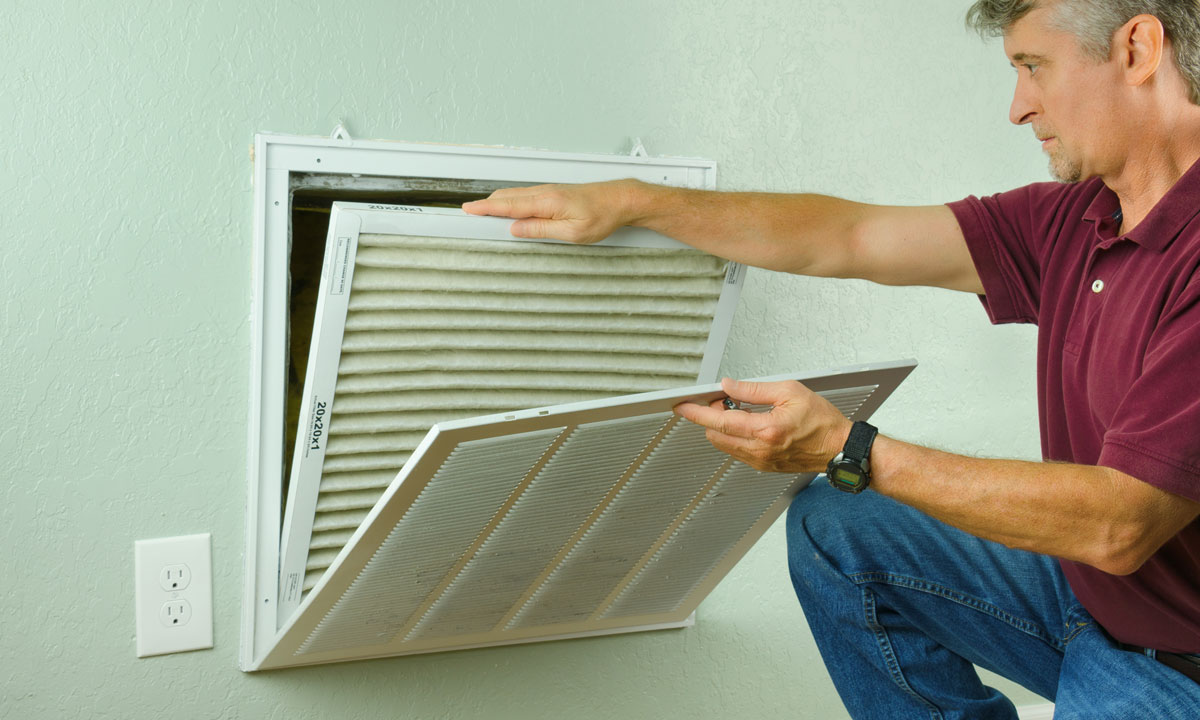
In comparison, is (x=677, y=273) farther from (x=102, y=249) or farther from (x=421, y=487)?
(x=102, y=249)

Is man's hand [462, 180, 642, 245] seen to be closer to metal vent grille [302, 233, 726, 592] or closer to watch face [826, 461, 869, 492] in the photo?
metal vent grille [302, 233, 726, 592]

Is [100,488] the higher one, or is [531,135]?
[531,135]

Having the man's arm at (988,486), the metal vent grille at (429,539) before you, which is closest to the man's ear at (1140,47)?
the man's arm at (988,486)

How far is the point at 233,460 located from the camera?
5.24 ft

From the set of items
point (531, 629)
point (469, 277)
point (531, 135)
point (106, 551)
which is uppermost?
point (531, 135)

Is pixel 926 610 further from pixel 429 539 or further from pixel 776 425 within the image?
pixel 429 539

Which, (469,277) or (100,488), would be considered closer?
(469,277)

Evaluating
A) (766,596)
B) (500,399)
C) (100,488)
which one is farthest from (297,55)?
(766,596)

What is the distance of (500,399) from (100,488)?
580mm

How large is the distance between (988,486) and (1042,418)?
15.3 inches

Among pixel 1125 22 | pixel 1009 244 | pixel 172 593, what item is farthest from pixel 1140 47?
pixel 172 593

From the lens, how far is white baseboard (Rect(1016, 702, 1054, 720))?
220 cm

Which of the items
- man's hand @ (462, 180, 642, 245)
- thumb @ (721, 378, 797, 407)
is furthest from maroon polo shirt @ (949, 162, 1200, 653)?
man's hand @ (462, 180, 642, 245)

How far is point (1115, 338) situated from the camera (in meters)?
1.35
